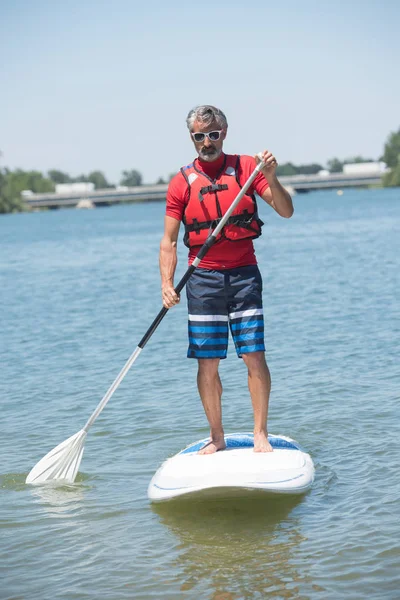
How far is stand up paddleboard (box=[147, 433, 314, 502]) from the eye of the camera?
6.78 m

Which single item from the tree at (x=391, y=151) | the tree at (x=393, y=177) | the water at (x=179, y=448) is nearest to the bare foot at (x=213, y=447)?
the water at (x=179, y=448)

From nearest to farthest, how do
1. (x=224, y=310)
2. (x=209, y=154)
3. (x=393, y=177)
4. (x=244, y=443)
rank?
(x=209, y=154), (x=224, y=310), (x=244, y=443), (x=393, y=177)

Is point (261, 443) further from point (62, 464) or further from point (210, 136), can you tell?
point (210, 136)

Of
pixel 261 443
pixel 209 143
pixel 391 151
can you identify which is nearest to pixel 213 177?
pixel 209 143

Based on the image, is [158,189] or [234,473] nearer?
[234,473]

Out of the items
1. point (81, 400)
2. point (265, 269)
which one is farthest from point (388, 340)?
point (265, 269)

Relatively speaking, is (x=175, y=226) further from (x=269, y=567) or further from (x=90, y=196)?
(x=90, y=196)

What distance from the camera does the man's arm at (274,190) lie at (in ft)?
21.7

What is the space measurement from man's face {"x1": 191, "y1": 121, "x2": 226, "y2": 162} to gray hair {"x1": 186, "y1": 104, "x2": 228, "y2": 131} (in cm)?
2

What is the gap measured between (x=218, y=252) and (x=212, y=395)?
1.01 meters

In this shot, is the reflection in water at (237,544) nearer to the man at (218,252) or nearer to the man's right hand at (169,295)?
the man at (218,252)

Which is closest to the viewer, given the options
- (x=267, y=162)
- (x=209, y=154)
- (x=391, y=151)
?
(x=267, y=162)

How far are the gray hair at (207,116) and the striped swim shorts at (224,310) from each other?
38.8 inches

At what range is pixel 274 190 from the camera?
670cm
